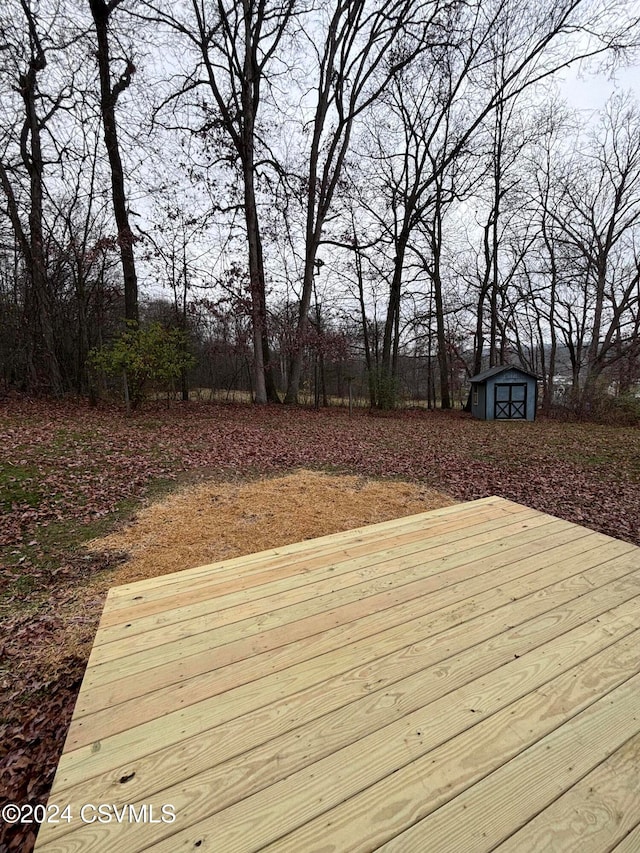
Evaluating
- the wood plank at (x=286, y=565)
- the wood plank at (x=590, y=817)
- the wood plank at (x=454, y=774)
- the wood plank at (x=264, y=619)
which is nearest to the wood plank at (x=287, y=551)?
the wood plank at (x=286, y=565)

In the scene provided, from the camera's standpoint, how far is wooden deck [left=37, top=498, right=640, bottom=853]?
80cm

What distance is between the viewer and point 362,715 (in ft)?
3.47

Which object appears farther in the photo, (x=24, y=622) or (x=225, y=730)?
(x=24, y=622)

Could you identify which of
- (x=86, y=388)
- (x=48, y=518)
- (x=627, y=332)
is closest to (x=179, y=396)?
(x=86, y=388)

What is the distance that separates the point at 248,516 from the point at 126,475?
1985 millimetres

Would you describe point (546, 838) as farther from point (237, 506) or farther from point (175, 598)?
point (237, 506)

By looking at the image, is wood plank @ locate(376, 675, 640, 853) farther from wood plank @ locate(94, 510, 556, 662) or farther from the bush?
the bush

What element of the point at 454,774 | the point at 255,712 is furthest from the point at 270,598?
the point at 454,774

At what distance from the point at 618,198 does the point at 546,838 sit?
16.4 metres

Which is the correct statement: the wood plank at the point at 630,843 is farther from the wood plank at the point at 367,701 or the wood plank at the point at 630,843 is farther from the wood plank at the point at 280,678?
the wood plank at the point at 280,678

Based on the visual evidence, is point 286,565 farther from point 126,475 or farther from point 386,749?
point 126,475

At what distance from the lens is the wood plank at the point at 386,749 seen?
80 cm

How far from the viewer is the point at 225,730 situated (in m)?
1.02

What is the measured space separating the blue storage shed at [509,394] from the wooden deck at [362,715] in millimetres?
10662
